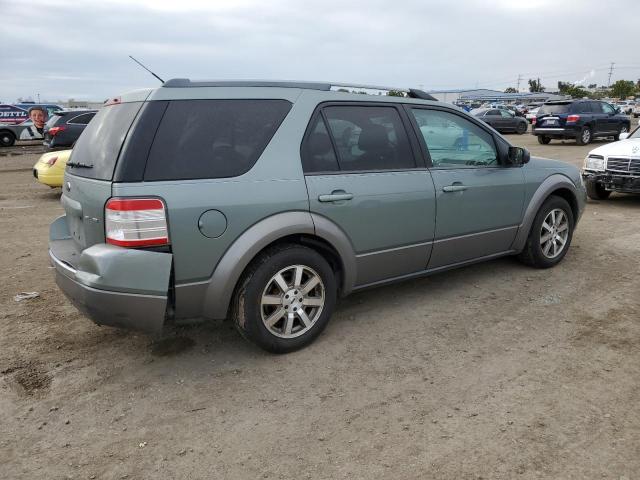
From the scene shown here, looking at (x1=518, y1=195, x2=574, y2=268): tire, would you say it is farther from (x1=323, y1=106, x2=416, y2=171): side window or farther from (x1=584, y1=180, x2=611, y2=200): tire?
(x1=584, y1=180, x2=611, y2=200): tire

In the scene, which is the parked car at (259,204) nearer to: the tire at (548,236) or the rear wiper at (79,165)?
the rear wiper at (79,165)

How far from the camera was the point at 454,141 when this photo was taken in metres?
4.45

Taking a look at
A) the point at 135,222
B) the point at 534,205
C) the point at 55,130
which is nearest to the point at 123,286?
the point at 135,222

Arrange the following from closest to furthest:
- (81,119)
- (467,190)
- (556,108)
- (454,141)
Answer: (467,190) → (454,141) → (81,119) → (556,108)

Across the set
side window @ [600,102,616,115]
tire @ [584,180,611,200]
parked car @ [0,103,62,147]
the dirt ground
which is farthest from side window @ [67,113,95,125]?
side window @ [600,102,616,115]

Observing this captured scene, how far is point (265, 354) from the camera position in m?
3.54

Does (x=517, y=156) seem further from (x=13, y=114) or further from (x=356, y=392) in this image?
(x=13, y=114)

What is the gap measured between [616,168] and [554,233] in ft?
13.2

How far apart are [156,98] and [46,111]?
903 inches

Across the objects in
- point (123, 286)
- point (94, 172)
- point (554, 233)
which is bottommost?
point (554, 233)

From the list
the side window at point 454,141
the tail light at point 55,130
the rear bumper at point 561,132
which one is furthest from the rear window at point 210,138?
the rear bumper at point 561,132

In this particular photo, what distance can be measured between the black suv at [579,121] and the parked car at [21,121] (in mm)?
20329

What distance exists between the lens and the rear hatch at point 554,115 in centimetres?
1958

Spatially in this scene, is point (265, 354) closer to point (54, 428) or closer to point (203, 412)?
point (203, 412)
